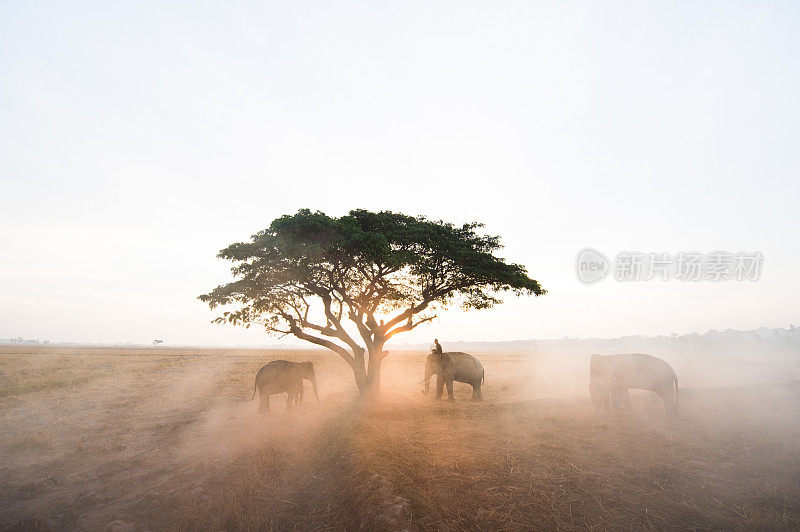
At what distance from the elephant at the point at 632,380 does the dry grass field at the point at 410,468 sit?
790 millimetres

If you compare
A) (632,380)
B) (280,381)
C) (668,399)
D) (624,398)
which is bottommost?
(624,398)

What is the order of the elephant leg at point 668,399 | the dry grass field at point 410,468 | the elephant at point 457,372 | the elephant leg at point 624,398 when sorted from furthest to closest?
the elephant at point 457,372 < the elephant leg at point 624,398 < the elephant leg at point 668,399 < the dry grass field at point 410,468

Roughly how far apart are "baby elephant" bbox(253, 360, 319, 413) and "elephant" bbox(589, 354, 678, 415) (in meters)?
12.1

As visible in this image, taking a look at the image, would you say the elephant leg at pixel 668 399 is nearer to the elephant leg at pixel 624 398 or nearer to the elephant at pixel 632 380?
the elephant at pixel 632 380

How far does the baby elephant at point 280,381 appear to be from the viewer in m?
16.1

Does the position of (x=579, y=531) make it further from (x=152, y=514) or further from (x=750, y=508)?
(x=152, y=514)

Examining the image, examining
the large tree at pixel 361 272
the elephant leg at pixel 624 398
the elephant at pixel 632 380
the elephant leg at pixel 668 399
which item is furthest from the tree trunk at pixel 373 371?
the elephant leg at pixel 668 399

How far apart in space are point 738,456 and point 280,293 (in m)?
17.2

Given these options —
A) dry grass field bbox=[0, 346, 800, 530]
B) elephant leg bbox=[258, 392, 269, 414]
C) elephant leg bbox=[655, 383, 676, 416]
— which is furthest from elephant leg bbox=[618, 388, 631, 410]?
elephant leg bbox=[258, 392, 269, 414]

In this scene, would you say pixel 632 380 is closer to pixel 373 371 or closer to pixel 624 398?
pixel 624 398

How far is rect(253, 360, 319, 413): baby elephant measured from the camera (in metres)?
16.1

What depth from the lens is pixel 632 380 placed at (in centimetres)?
1431

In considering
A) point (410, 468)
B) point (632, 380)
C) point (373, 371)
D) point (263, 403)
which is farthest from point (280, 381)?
point (632, 380)

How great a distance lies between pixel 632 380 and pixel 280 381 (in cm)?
1484
